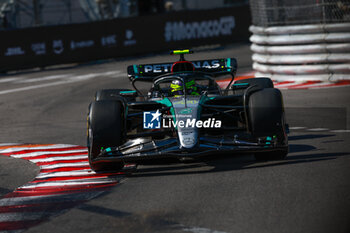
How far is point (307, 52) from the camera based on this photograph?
52.4 ft

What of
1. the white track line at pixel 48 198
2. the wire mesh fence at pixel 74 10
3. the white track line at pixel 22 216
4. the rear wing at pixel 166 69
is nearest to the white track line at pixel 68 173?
the white track line at pixel 48 198

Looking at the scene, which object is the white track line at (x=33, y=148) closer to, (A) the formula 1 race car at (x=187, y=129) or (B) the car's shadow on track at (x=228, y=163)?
(A) the formula 1 race car at (x=187, y=129)

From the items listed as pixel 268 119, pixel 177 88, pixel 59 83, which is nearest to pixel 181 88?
pixel 177 88

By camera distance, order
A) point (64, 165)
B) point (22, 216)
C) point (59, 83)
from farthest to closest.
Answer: point (59, 83) → point (64, 165) → point (22, 216)

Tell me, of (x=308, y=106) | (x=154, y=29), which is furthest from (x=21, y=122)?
(x=154, y=29)

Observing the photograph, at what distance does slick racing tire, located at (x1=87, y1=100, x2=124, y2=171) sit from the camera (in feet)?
26.7

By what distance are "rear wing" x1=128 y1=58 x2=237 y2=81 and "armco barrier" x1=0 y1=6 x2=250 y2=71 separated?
45.2 ft

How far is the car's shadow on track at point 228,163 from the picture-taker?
8141mm

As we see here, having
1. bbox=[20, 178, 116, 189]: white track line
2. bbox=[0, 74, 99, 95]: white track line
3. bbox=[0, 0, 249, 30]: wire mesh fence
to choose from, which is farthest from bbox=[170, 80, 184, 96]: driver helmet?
bbox=[0, 0, 249, 30]: wire mesh fence

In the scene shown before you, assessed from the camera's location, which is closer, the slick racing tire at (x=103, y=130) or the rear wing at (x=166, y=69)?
the slick racing tire at (x=103, y=130)

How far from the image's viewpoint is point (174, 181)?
7617 millimetres

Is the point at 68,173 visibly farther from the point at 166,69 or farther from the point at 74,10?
the point at 74,10

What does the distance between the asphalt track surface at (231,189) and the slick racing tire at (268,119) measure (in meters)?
0.15

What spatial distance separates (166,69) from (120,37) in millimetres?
16447
